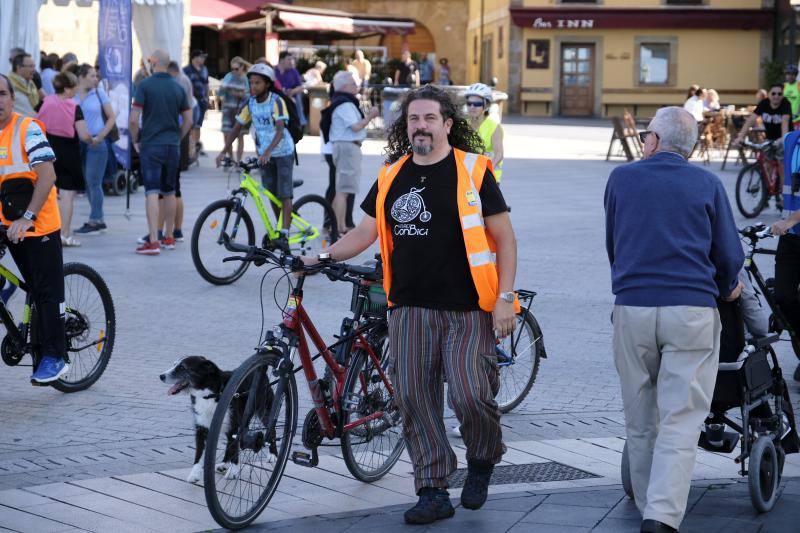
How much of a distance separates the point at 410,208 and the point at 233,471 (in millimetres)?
1234

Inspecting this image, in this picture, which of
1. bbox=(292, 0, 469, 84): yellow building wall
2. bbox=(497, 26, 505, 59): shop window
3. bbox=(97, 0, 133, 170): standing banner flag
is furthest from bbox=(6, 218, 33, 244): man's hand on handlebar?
bbox=(292, 0, 469, 84): yellow building wall

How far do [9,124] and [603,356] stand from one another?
4.04 meters

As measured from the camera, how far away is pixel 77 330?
7.29m

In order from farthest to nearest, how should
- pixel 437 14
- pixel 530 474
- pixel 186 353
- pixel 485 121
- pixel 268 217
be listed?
pixel 437 14, pixel 268 217, pixel 485 121, pixel 186 353, pixel 530 474

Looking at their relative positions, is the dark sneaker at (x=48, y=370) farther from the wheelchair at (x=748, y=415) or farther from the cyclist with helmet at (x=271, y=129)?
the cyclist with helmet at (x=271, y=129)

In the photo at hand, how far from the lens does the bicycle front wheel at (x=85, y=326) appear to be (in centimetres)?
727

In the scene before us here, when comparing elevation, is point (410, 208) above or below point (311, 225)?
above

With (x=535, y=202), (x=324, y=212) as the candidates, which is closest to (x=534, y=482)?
(x=324, y=212)

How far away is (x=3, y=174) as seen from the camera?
22.6 feet

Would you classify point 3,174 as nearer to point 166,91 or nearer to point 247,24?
point 166,91

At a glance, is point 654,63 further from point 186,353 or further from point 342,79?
point 186,353

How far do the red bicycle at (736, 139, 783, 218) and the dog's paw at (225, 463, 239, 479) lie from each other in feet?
40.4

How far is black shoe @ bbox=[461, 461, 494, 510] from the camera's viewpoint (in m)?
5.10

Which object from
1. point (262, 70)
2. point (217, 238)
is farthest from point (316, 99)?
point (217, 238)
